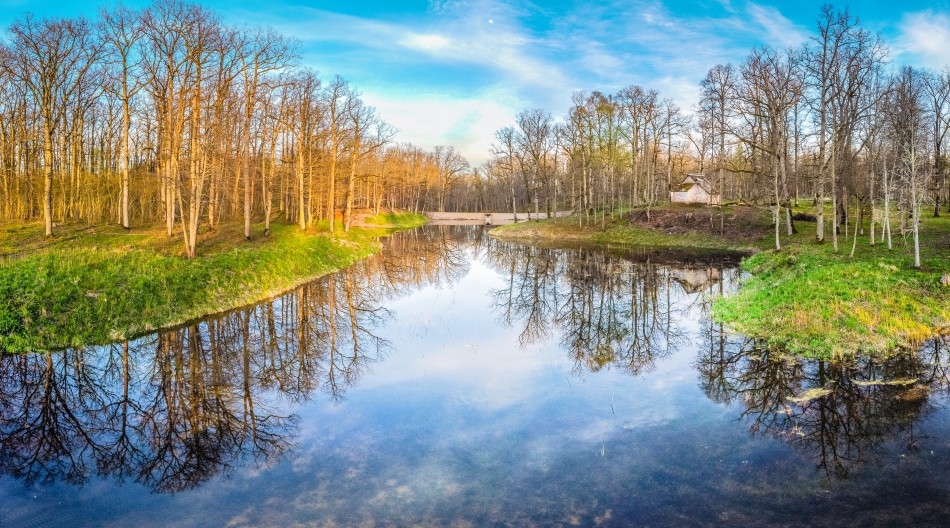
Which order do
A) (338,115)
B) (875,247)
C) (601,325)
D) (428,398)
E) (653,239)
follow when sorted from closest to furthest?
(428,398), (601,325), (875,247), (338,115), (653,239)

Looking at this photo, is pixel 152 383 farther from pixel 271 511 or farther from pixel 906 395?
pixel 906 395

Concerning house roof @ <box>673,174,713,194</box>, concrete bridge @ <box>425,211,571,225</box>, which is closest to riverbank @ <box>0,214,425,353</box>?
house roof @ <box>673,174,713,194</box>

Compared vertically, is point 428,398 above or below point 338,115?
below

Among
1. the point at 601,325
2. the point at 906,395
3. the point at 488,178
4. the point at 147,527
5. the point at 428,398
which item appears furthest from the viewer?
the point at 488,178

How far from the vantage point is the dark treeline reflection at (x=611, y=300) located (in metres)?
15.7

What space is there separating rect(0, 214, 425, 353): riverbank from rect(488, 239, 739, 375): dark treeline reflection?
11028 mm

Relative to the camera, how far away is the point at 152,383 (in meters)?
12.1

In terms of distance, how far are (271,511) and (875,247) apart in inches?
1244

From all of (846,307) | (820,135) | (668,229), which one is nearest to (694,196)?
(668,229)

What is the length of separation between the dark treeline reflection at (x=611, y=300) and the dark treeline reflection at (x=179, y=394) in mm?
6234

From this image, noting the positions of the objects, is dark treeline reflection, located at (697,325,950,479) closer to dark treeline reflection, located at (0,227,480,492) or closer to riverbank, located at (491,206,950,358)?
riverbank, located at (491,206,950,358)

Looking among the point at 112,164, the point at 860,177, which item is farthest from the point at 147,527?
the point at 112,164

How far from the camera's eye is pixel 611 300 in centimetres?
2236

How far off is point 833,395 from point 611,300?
11.5 m
